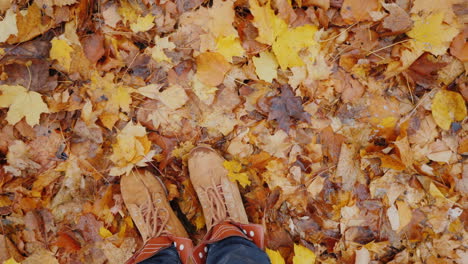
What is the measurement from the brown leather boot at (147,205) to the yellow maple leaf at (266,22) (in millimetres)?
1002

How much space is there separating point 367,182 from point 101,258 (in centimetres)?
147

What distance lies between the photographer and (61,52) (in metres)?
1.54

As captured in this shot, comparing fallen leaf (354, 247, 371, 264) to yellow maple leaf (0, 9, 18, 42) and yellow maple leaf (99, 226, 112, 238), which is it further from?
yellow maple leaf (0, 9, 18, 42)

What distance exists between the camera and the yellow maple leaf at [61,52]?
1.53m

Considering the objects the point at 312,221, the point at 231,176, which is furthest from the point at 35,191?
the point at 312,221

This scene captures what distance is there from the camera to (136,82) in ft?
5.21

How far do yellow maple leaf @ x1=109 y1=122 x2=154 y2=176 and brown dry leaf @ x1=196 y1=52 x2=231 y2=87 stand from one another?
1.43 feet

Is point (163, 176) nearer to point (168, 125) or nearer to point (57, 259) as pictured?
point (168, 125)

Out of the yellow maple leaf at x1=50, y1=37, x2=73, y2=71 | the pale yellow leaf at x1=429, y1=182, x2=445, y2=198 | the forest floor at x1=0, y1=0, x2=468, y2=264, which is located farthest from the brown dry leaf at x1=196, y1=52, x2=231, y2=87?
the pale yellow leaf at x1=429, y1=182, x2=445, y2=198

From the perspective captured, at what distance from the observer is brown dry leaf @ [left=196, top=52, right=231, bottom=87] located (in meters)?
1.52

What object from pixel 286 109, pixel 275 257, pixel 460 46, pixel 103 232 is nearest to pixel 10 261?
pixel 103 232

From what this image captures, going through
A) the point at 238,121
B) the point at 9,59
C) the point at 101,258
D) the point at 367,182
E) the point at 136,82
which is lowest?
the point at 101,258

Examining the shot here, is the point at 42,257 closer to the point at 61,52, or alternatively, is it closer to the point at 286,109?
the point at 61,52

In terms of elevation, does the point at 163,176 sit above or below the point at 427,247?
above
